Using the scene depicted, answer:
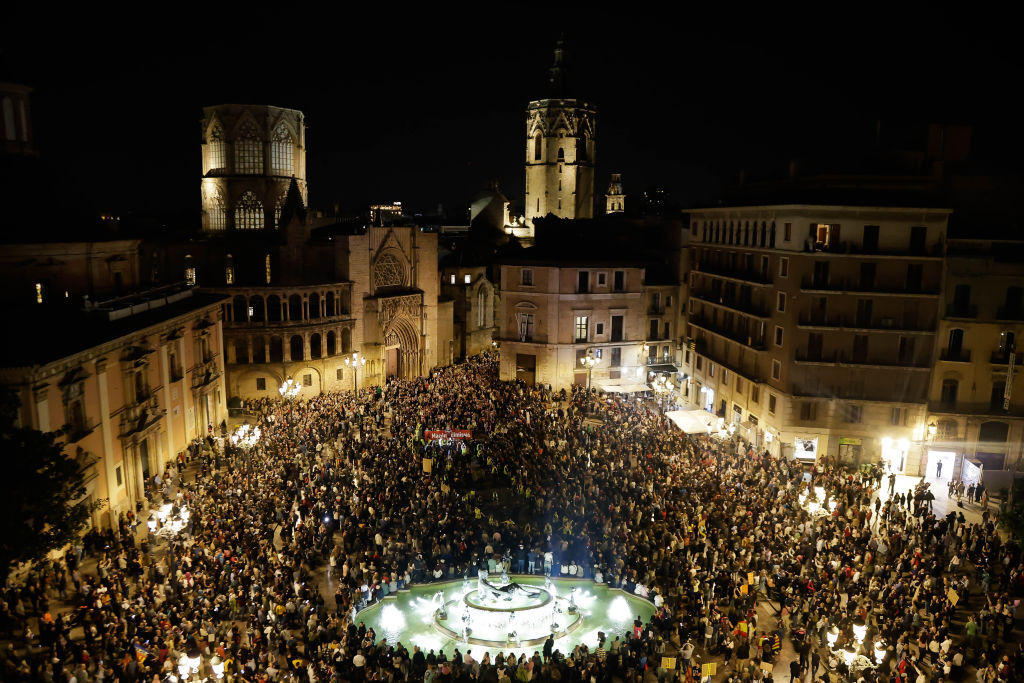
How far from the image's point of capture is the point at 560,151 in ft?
282

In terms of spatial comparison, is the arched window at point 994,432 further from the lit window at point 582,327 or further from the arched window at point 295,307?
Result: the arched window at point 295,307

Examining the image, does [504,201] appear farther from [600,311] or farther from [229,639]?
[229,639]

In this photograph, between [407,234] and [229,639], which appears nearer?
[229,639]

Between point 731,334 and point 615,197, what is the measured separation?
8080 centimetres

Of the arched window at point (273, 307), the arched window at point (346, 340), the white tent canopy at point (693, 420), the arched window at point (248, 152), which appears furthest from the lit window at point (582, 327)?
the arched window at point (248, 152)

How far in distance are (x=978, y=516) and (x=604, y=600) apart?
52.5ft

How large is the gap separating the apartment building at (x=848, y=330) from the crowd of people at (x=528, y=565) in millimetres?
3446

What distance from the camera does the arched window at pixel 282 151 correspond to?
58.2 metres

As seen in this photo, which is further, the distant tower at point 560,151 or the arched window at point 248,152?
the distant tower at point 560,151

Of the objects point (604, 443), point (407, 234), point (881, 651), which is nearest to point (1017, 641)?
point (881, 651)

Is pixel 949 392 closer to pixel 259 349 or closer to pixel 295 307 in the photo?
pixel 295 307

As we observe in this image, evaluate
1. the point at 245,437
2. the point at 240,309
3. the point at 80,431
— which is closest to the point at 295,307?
the point at 240,309

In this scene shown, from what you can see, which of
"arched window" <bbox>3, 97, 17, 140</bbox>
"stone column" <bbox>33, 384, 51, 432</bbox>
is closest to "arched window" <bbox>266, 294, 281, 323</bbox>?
"arched window" <bbox>3, 97, 17, 140</bbox>

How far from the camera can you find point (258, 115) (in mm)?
57188
